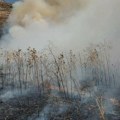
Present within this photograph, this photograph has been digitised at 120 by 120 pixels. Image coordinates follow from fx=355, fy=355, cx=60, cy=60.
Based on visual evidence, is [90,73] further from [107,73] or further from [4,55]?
[4,55]

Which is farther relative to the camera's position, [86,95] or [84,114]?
[86,95]

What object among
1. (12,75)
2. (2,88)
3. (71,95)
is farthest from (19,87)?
(71,95)

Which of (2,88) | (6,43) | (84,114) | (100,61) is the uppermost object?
(6,43)

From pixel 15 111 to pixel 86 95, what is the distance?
26.3 metres

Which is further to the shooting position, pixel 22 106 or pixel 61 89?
pixel 61 89

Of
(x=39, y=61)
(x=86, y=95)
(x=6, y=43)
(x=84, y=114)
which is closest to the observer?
(x=84, y=114)

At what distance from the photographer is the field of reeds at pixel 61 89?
80125 millimetres

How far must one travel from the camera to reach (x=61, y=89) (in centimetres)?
11175

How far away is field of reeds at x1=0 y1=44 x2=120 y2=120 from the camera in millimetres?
80125

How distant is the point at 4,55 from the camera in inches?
5187

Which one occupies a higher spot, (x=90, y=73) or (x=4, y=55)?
(x=4, y=55)

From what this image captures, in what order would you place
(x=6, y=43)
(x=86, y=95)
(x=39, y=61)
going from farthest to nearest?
(x=6, y=43), (x=39, y=61), (x=86, y=95)

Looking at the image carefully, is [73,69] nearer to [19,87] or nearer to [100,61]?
[100,61]

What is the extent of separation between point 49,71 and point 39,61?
14669 mm
